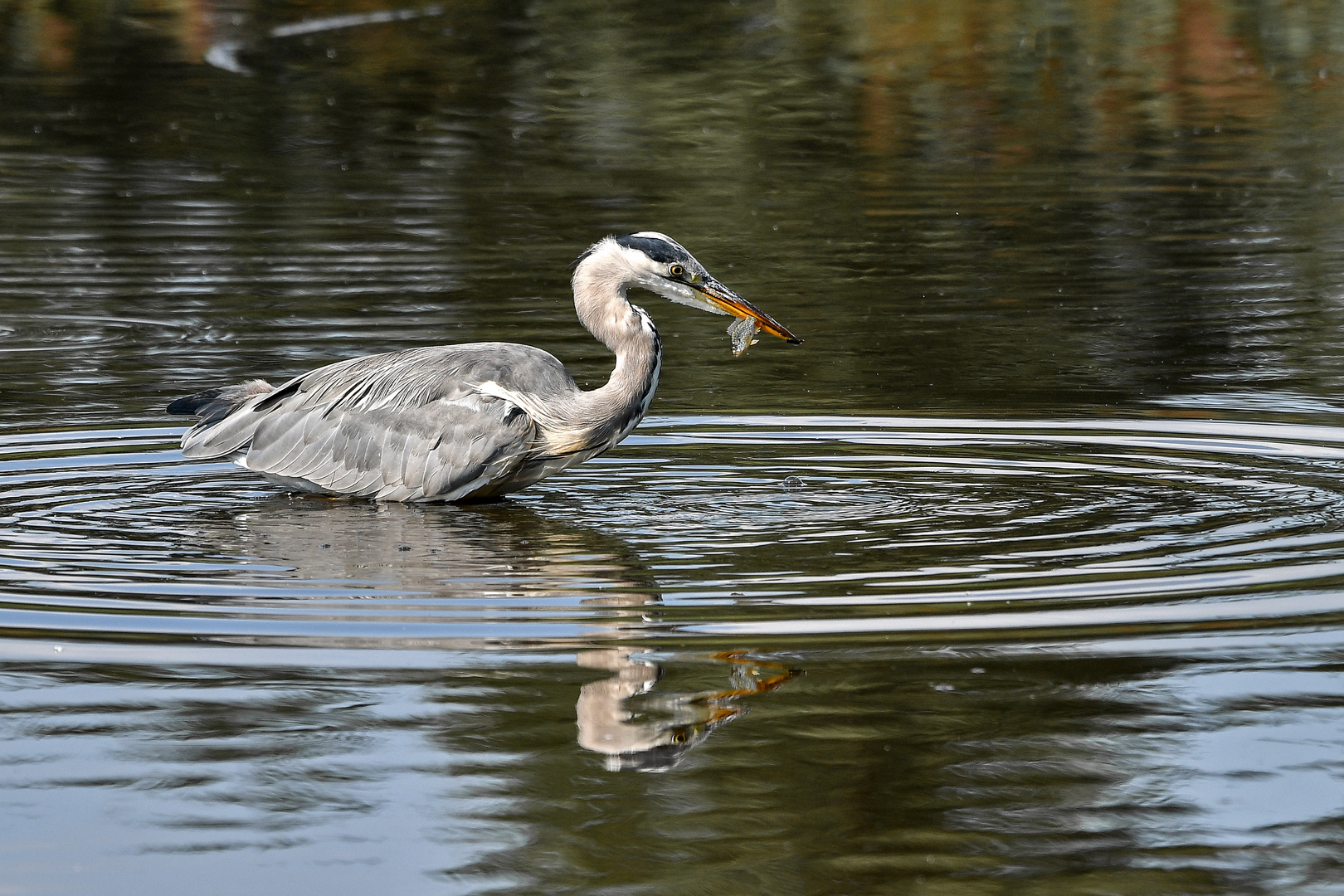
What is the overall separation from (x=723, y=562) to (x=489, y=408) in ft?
6.40

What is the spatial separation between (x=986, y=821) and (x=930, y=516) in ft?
12.6

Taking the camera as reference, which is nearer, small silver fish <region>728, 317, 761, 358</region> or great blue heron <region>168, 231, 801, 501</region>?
great blue heron <region>168, 231, 801, 501</region>

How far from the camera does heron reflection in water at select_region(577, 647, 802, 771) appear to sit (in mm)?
6062

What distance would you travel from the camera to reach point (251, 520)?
9.87m

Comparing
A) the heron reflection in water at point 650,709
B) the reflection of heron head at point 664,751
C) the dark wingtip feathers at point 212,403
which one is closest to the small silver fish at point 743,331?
the dark wingtip feathers at point 212,403

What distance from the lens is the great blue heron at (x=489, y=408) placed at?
9938 mm

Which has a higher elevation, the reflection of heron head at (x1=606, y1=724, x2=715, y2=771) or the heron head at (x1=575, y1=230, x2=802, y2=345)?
the heron head at (x1=575, y1=230, x2=802, y2=345)

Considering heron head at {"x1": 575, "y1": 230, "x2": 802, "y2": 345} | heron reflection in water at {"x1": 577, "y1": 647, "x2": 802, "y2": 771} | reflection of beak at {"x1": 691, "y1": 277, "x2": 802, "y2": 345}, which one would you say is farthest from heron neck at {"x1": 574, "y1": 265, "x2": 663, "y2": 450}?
heron reflection in water at {"x1": 577, "y1": 647, "x2": 802, "y2": 771}

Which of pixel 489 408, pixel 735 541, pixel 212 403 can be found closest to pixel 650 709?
pixel 735 541

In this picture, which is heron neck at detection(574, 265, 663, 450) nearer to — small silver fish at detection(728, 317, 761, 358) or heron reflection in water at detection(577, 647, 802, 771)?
small silver fish at detection(728, 317, 761, 358)

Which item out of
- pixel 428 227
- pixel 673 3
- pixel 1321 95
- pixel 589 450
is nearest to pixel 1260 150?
pixel 1321 95

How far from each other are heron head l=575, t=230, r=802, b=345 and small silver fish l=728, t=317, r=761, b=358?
50 millimetres

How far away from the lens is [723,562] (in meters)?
8.40

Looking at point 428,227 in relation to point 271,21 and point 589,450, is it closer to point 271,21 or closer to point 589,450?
point 589,450
